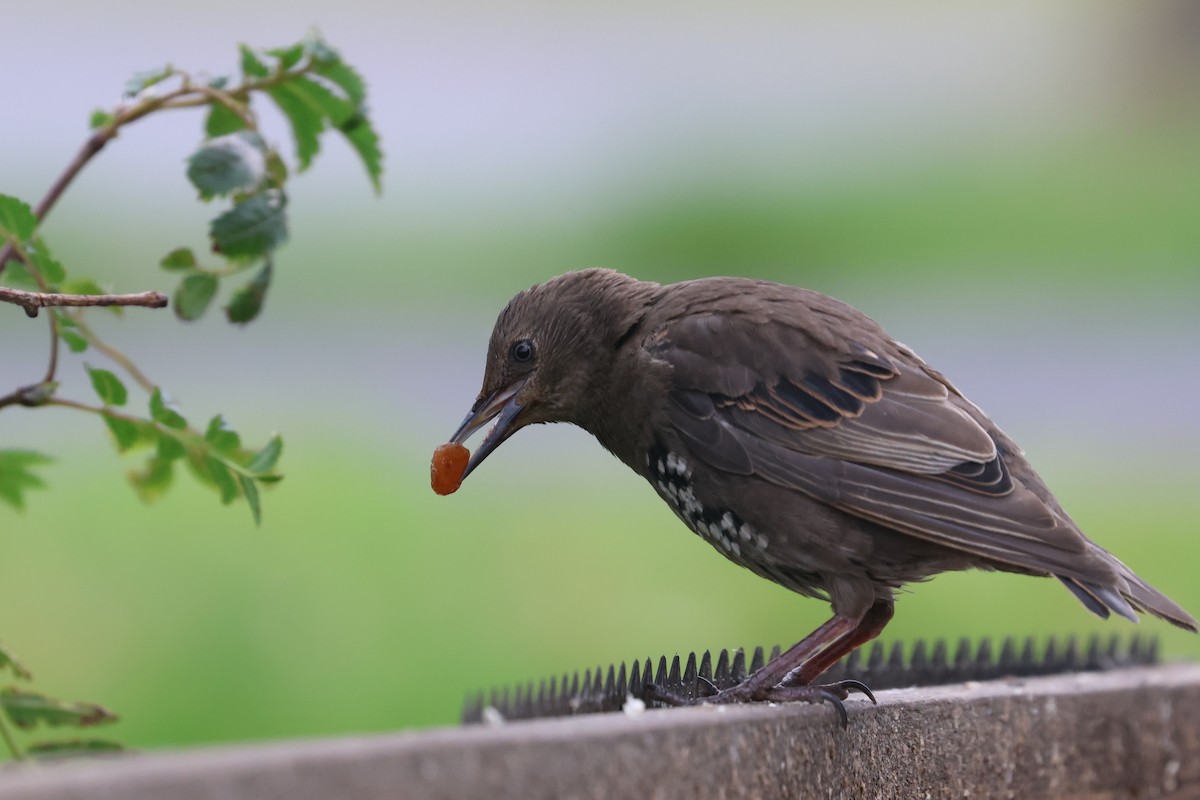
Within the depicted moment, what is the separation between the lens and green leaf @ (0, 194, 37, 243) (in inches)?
103

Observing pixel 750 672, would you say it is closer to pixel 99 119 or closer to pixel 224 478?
pixel 224 478

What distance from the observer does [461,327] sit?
13.5 metres

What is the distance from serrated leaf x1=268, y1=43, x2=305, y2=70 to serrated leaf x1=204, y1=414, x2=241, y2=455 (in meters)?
0.75

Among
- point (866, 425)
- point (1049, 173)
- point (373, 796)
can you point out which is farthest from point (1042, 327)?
point (373, 796)

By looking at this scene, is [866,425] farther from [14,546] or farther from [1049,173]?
[1049,173]

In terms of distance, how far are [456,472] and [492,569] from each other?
365 cm

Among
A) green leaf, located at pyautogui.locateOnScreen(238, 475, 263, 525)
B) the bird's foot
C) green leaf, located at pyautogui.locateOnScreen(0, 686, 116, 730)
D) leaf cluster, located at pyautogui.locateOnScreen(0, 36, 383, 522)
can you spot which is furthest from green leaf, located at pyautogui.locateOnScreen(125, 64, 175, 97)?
the bird's foot

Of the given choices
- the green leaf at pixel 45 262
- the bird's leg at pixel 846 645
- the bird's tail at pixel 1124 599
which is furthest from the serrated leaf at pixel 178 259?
the bird's tail at pixel 1124 599

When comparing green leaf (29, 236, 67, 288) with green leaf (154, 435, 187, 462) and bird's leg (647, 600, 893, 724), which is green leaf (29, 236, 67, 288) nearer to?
green leaf (154, 435, 187, 462)

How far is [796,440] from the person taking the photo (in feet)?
12.6

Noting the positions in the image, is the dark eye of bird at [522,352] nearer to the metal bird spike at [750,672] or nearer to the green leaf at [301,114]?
the metal bird spike at [750,672]

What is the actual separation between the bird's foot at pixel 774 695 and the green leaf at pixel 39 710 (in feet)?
4.09

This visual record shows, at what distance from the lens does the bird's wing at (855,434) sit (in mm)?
3605

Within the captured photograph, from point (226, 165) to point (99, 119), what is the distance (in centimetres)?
25
